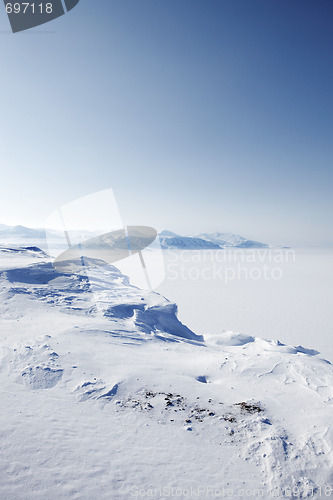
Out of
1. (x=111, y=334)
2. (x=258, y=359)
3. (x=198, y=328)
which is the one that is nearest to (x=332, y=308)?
(x=198, y=328)

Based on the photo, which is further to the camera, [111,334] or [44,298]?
[44,298]

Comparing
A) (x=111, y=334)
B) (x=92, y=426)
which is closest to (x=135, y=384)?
(x=92, y=426)

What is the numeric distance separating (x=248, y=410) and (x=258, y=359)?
8.56 feet

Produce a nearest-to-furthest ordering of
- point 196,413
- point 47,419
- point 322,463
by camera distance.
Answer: point 322,463 → point 47,419 → point 196,413

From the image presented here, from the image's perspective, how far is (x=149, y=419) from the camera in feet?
15.1

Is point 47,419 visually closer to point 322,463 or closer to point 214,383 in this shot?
point 214,383

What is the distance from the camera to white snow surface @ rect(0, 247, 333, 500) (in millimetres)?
3348

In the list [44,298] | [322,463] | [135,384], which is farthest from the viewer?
[44,298]

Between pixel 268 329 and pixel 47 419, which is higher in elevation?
pixel 47 419

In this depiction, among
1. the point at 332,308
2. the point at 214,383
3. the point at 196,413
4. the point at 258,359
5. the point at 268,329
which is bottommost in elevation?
the point at 332,308

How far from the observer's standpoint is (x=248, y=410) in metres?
4.92

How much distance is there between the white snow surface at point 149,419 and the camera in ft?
11.0

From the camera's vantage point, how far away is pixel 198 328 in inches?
945

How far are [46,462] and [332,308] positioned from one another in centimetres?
3770
